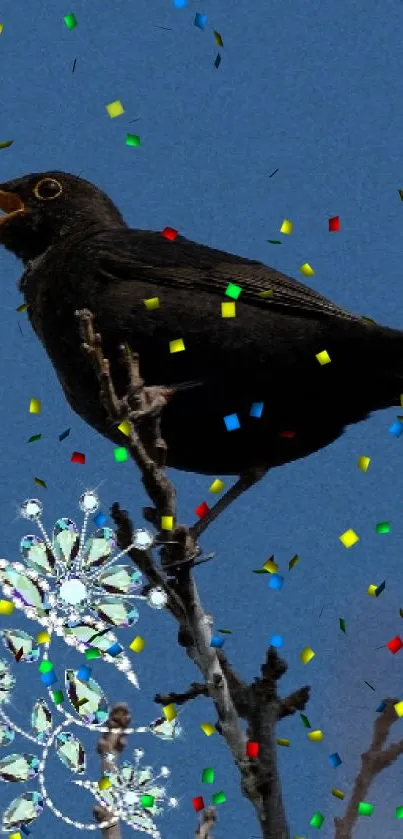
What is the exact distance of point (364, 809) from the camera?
12.3 ft

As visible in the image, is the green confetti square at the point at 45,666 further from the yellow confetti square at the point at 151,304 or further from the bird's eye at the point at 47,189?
the bird's eye at the point at 47,189

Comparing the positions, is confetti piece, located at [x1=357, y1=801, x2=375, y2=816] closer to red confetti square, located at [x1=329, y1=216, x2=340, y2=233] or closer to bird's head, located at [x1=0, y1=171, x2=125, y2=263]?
A: red confetti square, located at [x1=329, y1=216, x2=340, y2=233]

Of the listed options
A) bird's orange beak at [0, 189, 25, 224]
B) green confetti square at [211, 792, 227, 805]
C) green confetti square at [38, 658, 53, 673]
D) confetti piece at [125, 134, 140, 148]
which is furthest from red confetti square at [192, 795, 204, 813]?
bird's orange beak at [0, 189, 25, 224]

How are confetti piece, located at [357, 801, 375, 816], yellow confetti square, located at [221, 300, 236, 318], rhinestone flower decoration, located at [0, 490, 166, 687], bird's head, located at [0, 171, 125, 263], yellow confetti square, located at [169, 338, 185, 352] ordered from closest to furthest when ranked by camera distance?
rhinestone flower decoration, located at [0, 490, 166, 687] < confetti piece, located at [357, 801, 375, 816] < yellow confetti square, located at [169, 338, 185, 352] < yellow confetti square, located at [221, 300, 236, 318] < bird's head, located at [0, 171, 125, 263]

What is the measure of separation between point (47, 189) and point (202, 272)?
2.95 ft

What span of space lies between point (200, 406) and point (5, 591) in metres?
0.99

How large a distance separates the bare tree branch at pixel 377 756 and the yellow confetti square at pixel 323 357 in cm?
100

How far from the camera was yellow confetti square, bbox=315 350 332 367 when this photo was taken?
4031mm

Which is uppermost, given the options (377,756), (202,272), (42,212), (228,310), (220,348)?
(42,212)

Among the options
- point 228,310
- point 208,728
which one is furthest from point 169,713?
point 228,310

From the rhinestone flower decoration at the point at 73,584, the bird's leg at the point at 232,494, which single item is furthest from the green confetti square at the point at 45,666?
the bird's leg at the point at 232,494

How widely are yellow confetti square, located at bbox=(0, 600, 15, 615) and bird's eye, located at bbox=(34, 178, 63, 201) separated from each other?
6.41ft

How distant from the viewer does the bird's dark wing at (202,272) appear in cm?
418

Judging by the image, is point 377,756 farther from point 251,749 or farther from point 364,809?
point 251,749
